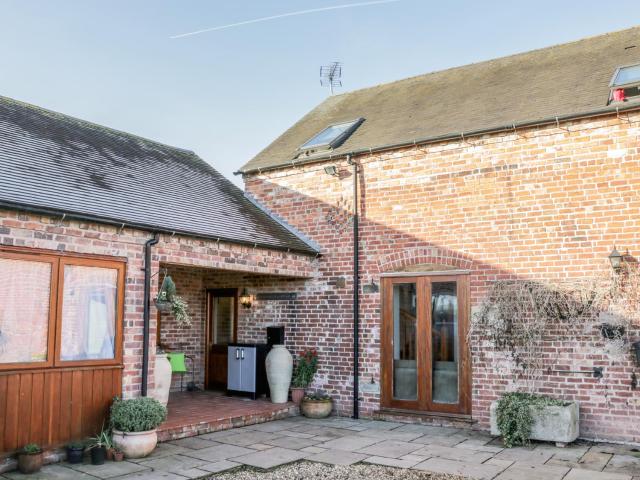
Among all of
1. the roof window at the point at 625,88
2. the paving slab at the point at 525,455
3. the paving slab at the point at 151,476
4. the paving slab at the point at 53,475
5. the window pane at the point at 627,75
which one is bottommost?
the paving slab at the point at 525,455

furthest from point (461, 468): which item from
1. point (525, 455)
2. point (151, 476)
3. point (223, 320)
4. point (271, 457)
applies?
point (223, 320)

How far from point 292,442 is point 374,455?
1205mm

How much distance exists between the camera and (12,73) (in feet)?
30.6

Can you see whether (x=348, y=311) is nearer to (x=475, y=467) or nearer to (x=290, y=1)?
(x=475, y=467)

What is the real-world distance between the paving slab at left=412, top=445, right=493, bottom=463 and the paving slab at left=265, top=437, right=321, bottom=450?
1374 mm

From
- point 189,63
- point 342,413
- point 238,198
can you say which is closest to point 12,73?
point 189,63

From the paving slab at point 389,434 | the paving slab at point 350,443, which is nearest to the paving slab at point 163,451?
the paving slab at point 350,443

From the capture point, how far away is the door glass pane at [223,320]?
1119 centimetres

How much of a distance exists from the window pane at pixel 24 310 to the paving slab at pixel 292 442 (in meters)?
2.97

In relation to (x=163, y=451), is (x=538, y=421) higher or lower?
higher

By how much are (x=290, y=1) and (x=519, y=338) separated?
7.06 m

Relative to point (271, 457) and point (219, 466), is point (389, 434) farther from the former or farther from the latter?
point (219, 466)

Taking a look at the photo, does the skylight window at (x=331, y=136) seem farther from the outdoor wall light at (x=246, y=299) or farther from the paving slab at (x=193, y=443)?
the paving slab at (x=193, y=443)

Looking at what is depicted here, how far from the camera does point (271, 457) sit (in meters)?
6.57
